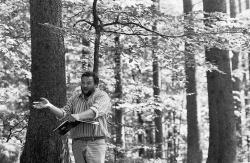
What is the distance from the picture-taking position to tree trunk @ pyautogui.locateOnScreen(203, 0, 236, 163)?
34.0 feet

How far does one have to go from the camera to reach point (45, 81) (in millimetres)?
6609

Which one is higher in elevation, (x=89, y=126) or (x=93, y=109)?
(x=93, y=109)

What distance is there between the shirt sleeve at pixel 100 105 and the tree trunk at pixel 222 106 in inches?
222

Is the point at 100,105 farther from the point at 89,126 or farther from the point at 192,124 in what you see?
the point at 192,124

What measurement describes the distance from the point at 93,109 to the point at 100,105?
128 mm

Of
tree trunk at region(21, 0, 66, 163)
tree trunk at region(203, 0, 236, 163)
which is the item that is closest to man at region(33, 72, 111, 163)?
tree trunk at region(21, 0, 66, 163)

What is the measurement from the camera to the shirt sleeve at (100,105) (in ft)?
16.5

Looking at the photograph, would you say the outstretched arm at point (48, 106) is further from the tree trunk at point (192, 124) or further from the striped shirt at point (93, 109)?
the tree trunk at point (192, 124)

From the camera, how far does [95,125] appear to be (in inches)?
205

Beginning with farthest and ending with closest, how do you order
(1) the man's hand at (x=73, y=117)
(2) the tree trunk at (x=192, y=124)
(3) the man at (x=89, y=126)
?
(2) the tree trunk at (x=192, y=124) → (3) the man at (x=89, y=126) → (1) the man's hand at (x=73, y=117)

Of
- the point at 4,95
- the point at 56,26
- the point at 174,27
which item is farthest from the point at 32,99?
the point at 4,95

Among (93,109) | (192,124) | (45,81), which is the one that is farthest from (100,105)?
(192,124)

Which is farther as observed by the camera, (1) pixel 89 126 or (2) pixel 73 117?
(1) pixel 89 126

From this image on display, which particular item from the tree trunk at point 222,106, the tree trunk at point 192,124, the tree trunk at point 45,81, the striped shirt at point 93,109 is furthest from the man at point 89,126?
the tree trunk at point 192,124
